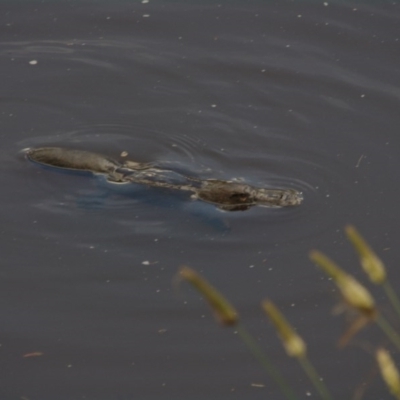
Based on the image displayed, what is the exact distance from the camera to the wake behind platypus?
491 centimetres

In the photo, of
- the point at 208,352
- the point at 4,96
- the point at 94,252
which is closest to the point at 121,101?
the point at 4,96

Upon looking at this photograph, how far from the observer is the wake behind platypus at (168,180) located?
491 centimetres

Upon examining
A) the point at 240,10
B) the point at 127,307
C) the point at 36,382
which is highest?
the point at 240,10

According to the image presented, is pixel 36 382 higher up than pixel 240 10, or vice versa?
pixel 240 10

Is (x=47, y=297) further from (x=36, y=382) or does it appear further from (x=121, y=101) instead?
(x=121, y=101)

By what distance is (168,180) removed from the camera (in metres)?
5.02

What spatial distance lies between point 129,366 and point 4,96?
8.59 ft

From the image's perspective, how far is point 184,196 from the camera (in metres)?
4.97

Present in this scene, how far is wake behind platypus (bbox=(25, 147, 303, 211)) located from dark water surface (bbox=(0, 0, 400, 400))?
68 millimetres

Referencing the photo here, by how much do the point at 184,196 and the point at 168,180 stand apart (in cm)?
14

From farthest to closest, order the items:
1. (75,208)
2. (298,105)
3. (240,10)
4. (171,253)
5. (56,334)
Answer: (240,10)
(298,105)
(75,208)
(171,253)
(56,334)

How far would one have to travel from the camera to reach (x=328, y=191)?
510cm

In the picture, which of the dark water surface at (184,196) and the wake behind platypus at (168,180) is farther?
the wake behind platypus at (168,180)

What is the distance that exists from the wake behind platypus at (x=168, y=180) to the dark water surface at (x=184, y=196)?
0.22 feet
